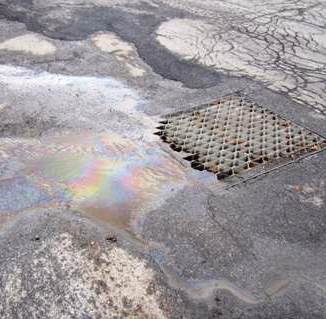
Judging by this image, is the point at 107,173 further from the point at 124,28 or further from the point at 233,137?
the point at 124,28

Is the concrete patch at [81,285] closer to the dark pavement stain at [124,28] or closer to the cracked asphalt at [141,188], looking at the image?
the cracked asphalt at [141,188]

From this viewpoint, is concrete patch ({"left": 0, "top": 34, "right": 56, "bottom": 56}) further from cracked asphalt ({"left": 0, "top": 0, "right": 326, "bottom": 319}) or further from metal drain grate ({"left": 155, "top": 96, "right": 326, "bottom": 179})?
metal drain grate ({"left": 155, "top": 96, "right": 326, "bottom": 179})

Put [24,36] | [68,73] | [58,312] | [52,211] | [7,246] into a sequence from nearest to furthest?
[58,312] < [7,246] < [52,211] < [68,73] < [24,36]

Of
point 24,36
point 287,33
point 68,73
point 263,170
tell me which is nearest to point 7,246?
point 263,170

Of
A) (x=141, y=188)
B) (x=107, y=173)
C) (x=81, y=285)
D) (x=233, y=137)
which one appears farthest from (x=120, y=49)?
(x=81, y=285)

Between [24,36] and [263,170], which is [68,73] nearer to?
[24,36]

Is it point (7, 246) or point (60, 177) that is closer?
point (7, 246)
